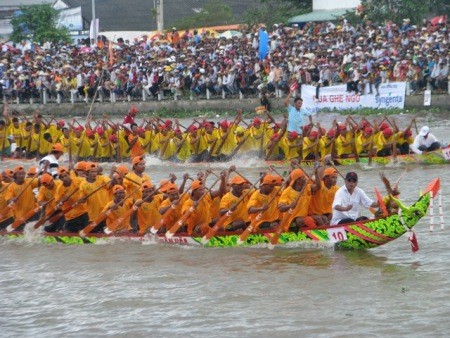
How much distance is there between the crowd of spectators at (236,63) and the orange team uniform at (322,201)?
12.7 metres

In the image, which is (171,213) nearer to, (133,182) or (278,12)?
(133,182)

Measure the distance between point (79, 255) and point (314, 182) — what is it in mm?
3329

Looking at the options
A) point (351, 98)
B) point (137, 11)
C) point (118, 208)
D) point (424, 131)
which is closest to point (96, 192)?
point (118, 208)

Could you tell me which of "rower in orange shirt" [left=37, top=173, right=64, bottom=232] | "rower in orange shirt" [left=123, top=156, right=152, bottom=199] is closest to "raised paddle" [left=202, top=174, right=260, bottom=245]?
"rower in orange shirt" [left=123, top=156, right=152, bottom=199]

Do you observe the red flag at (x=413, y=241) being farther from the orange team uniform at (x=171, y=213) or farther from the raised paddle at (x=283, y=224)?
the orange team uniform at (x=171, y=213)

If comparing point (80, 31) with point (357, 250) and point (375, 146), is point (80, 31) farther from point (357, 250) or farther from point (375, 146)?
point (357, 250)

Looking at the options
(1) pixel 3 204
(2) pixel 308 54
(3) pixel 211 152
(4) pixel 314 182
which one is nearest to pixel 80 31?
(2) pixel 308 54

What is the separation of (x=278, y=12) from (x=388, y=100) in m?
12.2

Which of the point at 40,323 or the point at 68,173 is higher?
the point at 68,173

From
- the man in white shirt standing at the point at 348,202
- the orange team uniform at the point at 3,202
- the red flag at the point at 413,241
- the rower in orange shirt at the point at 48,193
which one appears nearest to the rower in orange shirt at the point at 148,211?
the rower in orange shirt at the point at 48,193

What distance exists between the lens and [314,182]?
39.1 feet

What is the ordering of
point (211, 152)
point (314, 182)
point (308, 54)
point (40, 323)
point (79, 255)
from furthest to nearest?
1. point (308, 54)
2. point (211, 152)
3. point (79, 255)
4. point (314, 182)
5. point (40, 323)

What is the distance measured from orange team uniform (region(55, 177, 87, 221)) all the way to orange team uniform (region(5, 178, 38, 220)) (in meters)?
0.58

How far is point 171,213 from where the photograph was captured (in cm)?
1288
